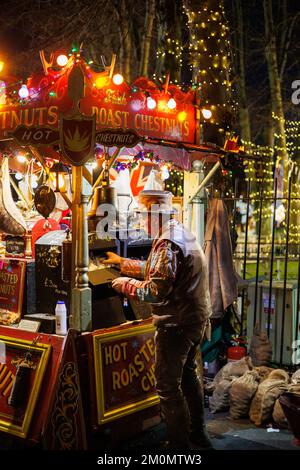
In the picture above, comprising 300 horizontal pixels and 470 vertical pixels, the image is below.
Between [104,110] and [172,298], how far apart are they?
195 centimetres

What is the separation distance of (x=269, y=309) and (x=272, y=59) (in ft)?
44.9

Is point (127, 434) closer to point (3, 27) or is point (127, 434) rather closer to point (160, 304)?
point (160, 304)

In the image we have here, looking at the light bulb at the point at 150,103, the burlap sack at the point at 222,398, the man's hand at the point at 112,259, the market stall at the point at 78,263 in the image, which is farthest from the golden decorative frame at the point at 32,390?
the light bulb at the point at 150,103

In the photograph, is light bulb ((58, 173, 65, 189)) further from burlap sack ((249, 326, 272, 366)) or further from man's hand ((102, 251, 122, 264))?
burlap sack ((249, 326, 272, 366))

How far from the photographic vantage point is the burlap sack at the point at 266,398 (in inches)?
220

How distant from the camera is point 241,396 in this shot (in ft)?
19.1

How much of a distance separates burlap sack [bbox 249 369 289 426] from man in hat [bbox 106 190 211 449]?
1.17 metres

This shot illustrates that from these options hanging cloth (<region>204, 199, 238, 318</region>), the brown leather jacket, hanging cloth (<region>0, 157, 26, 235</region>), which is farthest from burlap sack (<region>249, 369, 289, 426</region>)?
hanging cloth (<region>0, 157, 26, 235</region>)

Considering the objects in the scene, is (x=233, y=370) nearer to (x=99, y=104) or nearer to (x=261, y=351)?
(x=261, y=351)

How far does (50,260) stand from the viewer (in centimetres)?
530

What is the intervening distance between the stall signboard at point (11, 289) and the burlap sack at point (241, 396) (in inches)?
102

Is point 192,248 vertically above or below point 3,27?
below

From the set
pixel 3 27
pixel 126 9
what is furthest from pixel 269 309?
pixel 3 27

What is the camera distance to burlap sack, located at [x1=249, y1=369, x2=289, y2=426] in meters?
5.58
